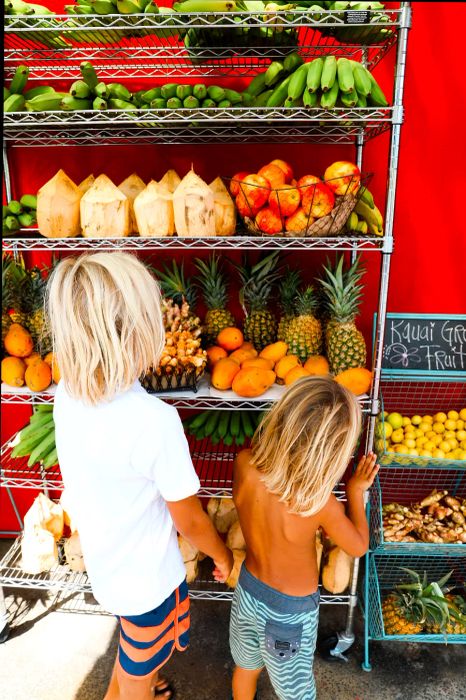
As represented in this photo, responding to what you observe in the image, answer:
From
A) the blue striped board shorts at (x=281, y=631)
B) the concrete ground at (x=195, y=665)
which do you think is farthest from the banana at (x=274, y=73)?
the concrete ground at (x=195, y=665)

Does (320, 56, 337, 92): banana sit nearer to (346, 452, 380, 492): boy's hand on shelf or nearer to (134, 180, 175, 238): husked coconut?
(134, 180, 175, 238): husked coconut

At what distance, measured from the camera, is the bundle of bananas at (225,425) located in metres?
2.74

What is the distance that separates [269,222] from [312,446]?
101 cm

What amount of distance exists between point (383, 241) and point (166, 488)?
4.51 ft

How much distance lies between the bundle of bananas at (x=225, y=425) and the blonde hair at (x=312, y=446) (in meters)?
0.94

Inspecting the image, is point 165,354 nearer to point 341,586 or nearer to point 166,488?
point 166,488

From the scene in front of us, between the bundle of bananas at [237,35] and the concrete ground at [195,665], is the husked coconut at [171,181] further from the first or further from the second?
the concrete ground at [195,665]

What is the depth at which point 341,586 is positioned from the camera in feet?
9.09

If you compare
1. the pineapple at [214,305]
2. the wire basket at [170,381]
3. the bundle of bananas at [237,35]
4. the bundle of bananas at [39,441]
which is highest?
the bundle of bananas at [237,35]

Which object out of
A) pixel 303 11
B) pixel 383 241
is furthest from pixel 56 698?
pixel 303 11

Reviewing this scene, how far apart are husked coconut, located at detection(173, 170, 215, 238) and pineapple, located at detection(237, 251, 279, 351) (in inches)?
17.8

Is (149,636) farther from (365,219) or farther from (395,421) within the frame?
(365,219)

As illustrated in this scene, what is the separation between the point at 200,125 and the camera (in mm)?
2408

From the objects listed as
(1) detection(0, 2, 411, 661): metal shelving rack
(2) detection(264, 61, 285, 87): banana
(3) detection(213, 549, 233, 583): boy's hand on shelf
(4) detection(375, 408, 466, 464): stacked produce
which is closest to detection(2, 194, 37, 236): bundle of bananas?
(1) detection(0, 2, 411, 661): metal shelving rack
